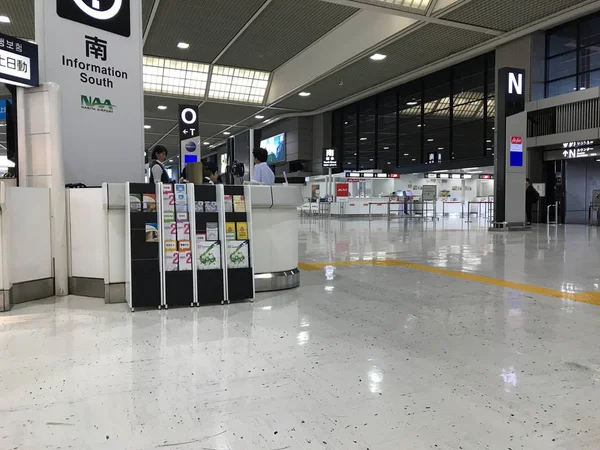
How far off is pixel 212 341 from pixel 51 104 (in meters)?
3.03

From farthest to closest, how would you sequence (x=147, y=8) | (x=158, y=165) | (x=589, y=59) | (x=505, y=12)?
(x=589, y=59) → (x=147, y=8) → (x=505, y=12) → (x=158, y=165)

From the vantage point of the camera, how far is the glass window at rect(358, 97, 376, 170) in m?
23.4

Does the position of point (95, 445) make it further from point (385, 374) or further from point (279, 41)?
point (279, 41)

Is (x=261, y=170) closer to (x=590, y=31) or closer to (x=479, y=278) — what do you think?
(x=479, y=278)

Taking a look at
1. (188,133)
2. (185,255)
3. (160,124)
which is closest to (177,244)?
(185,255)

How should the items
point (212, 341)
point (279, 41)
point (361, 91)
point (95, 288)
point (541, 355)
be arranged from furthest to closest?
point (361, 91) < point (279, 41) < point (95, 288) < point (212, 341) < point (541, 355)

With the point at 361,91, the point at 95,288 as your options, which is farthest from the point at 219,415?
the point at 361,91

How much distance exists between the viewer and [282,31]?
15484 mm

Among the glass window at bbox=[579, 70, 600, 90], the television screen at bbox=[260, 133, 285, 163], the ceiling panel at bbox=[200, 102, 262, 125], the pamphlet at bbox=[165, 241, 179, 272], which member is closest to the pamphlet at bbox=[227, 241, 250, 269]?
the pamphlet at bbox=[165, 241, 179, 272]

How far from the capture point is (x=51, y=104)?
14.1ft

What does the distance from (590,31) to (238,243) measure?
1467 cm

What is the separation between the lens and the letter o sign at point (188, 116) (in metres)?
12.4

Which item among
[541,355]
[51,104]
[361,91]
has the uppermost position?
[361,91]

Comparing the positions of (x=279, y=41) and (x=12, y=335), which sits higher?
(x=279, y=41)
